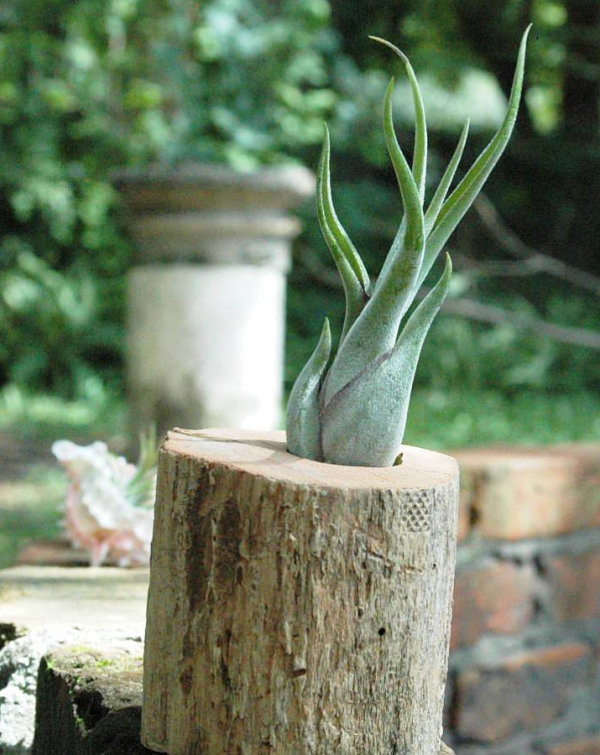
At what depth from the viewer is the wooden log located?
84 cm

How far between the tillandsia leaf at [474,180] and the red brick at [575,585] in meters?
1.59

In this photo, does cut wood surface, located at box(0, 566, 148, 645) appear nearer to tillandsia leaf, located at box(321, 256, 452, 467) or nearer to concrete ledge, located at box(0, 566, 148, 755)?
concrete ledge, located at box(0, 566, 148, 755)

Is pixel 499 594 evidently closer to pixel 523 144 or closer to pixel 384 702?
pixel 384 702

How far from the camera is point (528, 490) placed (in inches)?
89.0

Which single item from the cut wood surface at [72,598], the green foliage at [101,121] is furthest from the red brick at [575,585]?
the green foliage at [101,121]

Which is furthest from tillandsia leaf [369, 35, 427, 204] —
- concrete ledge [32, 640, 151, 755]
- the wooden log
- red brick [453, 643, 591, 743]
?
red brick [453, 643, 591, 743]

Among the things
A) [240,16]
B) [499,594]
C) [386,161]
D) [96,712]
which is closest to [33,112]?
[240,16]

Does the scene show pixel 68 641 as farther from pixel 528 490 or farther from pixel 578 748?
pixel 578 748

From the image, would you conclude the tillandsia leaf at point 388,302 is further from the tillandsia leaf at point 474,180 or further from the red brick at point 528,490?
the red brick at point 528,490

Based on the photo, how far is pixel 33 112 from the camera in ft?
15.8

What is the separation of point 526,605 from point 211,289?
1382mm

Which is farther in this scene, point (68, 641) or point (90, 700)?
point (68, 641)

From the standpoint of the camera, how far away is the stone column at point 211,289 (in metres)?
3.07

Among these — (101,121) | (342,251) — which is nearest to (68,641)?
(342,251)
